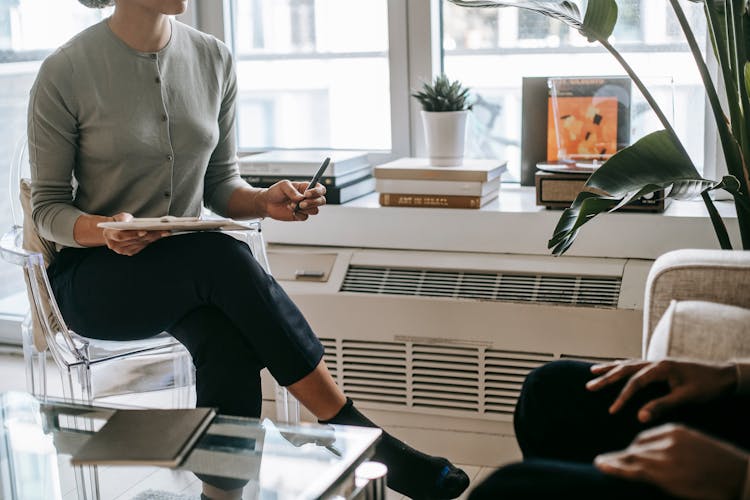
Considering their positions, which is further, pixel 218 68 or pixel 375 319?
pixel 375 319

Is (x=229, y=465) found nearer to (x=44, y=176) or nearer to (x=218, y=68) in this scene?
(x=44, y=176)

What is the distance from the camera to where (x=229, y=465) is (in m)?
1.51

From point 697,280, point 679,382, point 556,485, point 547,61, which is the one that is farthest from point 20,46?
point 556,485

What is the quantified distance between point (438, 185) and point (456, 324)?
1.21 feet

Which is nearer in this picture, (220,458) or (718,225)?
(220,458)

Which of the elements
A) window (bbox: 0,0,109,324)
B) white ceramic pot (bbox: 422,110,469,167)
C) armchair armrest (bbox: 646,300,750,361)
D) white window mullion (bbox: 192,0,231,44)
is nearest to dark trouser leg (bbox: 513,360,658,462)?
armchair armrest (bbox: 646,300,750,361)

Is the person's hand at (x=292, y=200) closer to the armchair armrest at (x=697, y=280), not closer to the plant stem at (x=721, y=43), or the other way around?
the armchair armrest at (x=697, y=280)

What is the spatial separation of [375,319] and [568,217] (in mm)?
683

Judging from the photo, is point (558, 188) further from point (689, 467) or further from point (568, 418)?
point (689, 467)

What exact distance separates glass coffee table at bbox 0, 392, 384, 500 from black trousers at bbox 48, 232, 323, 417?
22 cm

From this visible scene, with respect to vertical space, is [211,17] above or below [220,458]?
above

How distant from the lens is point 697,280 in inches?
65.0

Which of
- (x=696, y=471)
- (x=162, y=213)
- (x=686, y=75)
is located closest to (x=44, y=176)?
(x=162, y=213)

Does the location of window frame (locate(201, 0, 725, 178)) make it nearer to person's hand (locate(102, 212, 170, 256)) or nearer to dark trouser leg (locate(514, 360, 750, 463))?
person's hand (locate(102, 212, 170, 256))
